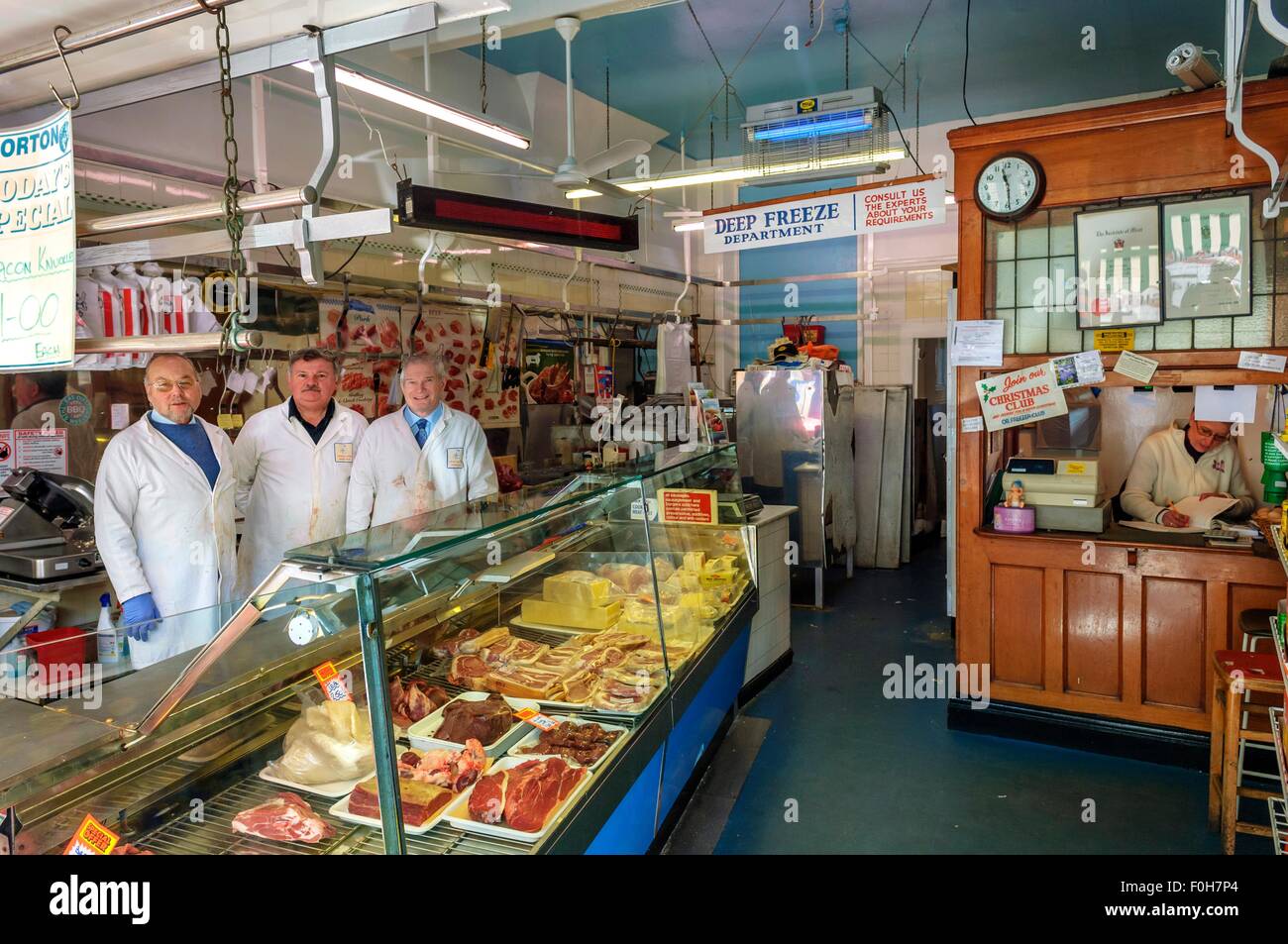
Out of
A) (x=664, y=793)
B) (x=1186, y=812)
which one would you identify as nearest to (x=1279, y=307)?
(x=1186, y=812)

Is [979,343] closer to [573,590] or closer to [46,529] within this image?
[573,590]

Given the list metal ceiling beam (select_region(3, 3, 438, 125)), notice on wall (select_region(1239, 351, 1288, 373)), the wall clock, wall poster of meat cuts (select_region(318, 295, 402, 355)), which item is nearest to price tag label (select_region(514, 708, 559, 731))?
metal ceiling beam (select_region(3, 3, 438, 125))

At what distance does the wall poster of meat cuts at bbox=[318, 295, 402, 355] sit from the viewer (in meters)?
6.36

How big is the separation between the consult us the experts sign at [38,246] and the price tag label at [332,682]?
5.14 feet

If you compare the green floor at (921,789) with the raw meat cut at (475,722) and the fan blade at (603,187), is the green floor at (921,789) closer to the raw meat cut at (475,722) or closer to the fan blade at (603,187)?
the raw meat cut at (475,722)

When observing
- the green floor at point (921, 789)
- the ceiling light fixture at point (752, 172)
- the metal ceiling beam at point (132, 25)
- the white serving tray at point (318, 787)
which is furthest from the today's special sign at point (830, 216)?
the white serving tray at point (318, 787)

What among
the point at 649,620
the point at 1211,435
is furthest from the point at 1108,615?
the point at 649,620

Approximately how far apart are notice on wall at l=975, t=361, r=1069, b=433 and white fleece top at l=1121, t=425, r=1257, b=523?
1343 millimetres

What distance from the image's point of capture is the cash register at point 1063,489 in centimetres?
485

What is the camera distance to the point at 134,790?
2.03m

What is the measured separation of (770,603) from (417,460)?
2.57 m

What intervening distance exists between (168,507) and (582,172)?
3.84 m

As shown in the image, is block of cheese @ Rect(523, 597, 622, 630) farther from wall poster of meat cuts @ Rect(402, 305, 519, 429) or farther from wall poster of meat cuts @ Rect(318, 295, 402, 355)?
wall poster of meat cuts @ Rect(402, 305, 519, 429)

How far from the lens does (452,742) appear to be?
2777 millimetres
